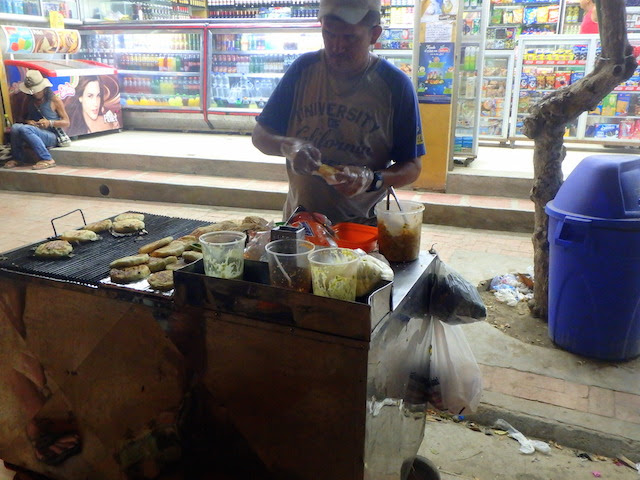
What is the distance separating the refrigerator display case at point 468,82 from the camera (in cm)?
641

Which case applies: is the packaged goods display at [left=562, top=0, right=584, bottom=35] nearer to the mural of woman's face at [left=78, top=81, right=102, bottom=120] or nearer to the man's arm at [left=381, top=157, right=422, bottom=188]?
the mural of woman's face at [left=78, top=81, right=102, bottom=120]

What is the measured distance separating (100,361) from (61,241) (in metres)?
0.62

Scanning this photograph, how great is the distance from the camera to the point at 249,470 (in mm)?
1751

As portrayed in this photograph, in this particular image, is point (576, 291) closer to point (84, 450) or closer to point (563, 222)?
point (563, 222)

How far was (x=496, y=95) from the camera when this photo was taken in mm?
8914

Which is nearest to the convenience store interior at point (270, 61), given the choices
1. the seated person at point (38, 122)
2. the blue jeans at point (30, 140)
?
the seated person at point (38, 122)

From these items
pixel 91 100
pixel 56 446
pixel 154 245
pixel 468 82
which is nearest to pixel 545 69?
pixel 468 82

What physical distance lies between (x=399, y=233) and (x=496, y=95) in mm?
7784

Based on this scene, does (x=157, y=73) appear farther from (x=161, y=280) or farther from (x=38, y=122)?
(x=161, y=280)

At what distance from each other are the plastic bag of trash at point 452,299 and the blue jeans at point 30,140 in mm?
7704

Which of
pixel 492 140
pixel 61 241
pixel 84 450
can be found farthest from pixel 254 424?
pixel 492 140

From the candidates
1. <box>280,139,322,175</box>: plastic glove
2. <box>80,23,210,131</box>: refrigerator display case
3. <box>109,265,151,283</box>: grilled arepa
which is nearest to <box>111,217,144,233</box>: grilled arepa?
<box>109,265,151,283</box>: grilled arepa

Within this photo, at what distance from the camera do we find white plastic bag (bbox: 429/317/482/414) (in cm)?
221

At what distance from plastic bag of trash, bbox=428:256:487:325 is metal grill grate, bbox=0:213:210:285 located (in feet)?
3.92
